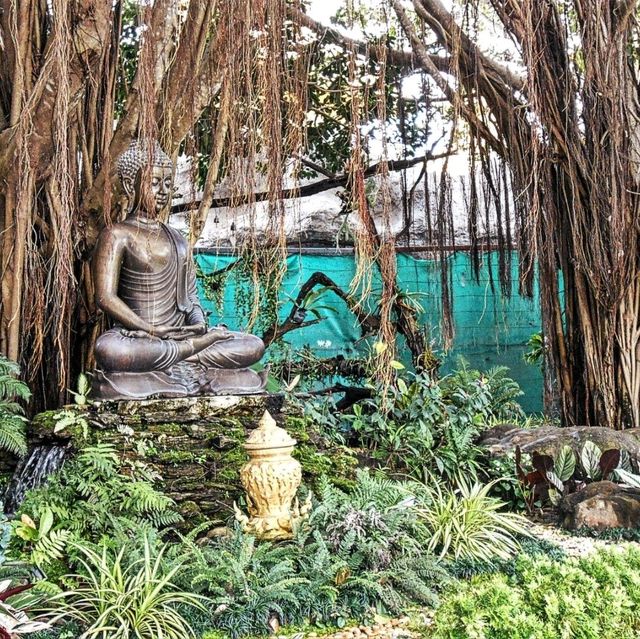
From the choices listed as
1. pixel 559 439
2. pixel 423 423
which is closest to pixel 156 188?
pixel 423 423

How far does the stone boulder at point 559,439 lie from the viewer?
4.26 m

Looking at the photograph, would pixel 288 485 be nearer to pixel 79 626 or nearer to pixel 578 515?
pixel 79 626

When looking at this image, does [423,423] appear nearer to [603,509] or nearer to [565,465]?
[565,465]

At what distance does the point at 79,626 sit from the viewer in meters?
2.48

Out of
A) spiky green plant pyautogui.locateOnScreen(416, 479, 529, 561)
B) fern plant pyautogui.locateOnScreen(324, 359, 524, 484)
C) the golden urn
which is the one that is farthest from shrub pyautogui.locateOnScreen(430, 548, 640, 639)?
fern plant pyautogui.locateOnScreen(324, 359, 524, 484)

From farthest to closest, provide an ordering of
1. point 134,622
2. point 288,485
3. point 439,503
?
point 439,503 → point 288,485 → point 134,622

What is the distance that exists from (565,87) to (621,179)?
0.62 m

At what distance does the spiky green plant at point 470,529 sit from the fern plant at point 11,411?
6.00 feet

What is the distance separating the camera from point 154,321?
13.4 ft

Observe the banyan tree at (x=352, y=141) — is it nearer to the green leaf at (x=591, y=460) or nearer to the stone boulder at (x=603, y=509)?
the green leaf at (x=591, y=460)

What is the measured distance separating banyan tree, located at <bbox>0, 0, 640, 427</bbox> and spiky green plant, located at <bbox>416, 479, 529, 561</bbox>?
0.78 metres

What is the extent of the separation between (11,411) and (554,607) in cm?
270

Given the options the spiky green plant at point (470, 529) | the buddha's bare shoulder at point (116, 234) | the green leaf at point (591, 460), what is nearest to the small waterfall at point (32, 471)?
the buddha's bare shoulder at point (116, 234)

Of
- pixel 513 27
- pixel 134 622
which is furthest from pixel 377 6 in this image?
pixel 134 622
